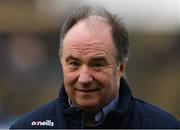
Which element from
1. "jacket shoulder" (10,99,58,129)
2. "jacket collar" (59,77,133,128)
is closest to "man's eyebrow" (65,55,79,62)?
"jacket collar" (59,77,133,128)

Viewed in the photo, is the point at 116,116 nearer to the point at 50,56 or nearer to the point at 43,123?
the point at 43,123

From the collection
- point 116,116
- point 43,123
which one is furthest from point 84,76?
point 43,123

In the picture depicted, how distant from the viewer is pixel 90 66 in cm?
455

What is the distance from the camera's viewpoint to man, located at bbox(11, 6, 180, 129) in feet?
15.0

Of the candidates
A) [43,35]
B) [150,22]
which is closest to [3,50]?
[43,35]

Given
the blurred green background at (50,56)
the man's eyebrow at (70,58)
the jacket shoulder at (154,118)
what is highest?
the man's eyebrow at (70,58)

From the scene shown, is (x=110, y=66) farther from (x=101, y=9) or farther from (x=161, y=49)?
(x=161, y=49)

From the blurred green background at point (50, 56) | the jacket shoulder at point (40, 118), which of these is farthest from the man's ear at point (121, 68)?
the blurred green background at point (50, 56)

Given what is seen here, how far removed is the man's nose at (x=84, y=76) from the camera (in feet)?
14.8

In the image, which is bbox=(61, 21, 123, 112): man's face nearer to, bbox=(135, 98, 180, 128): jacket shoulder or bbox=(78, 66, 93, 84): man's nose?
bbox=(78, 66, 93, 84): man's nose

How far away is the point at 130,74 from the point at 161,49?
10.3ft

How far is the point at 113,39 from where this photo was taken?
470 centimetres

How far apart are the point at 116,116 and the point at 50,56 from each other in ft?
50.0

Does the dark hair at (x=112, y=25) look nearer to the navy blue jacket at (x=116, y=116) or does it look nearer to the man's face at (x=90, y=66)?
the man's face at (x=90, y=66)
